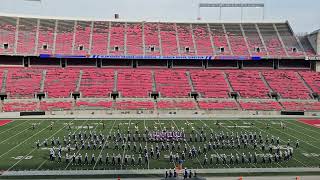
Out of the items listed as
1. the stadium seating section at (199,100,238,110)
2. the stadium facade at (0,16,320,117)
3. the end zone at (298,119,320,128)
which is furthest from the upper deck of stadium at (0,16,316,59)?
the end zone at (298,119,320,128)

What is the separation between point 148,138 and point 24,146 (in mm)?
8627

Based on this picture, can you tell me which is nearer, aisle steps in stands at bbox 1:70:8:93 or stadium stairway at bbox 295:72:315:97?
aisle steps in stands at bbox 1:70:8:93

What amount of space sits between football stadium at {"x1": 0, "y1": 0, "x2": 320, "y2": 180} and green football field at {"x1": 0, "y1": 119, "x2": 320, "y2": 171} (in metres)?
0.09

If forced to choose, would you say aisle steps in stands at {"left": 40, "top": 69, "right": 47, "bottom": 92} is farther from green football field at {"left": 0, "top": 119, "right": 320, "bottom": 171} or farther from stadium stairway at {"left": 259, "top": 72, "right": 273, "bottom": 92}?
stadium stairway at {"left": 259, "top": 72, "right": 273, "bottom": 92}

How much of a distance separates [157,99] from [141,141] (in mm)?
21961

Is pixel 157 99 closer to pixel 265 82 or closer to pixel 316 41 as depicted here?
pixel 265 82

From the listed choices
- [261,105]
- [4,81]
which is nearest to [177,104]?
[261,105]

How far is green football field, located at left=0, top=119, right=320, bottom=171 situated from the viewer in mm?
21188

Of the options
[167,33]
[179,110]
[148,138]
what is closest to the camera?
[148,138]

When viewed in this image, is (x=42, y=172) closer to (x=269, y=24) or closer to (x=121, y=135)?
(x=121, y=135)

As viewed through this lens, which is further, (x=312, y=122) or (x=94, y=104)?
(x=94, y=104)

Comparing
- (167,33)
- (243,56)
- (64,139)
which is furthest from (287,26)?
(64,139)

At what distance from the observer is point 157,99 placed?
162ft

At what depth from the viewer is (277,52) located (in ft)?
193
